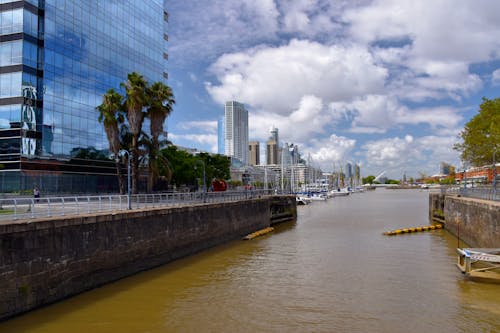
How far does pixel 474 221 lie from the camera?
3353cm

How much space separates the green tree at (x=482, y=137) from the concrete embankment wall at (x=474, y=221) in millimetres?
11157

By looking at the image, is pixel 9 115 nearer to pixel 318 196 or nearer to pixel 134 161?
pixel 134 161

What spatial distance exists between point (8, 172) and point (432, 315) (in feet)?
148

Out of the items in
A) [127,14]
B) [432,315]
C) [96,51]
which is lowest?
[432,315]

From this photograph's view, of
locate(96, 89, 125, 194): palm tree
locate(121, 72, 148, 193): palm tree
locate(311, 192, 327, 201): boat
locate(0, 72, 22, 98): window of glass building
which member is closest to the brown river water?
locate(121, 72, 148, 193): palm tree

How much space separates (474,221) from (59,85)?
46667 millimetres

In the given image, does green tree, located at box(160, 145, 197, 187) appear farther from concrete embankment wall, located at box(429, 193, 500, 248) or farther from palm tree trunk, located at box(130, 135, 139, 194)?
concrete embankment wall, located at box(429, 193, 500, 248)

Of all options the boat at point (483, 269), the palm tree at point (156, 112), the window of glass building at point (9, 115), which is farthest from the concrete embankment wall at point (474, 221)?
the window of glass building at point (9, 115)

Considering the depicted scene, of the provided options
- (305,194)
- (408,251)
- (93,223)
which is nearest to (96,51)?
(93,223)

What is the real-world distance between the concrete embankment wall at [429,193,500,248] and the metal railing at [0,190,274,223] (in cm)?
2162

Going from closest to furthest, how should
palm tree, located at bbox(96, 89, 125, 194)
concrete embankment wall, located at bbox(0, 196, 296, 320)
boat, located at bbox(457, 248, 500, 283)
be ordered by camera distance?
concrete embankment wall, located at bbox(0, 196, 296, 320) < boat, located at bbox(457, 248, 500, 283) < palm tree, located at bbox(96, 89, 125, 194)

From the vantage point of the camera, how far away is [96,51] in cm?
5578

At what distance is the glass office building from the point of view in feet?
152

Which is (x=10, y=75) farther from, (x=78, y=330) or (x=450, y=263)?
(x=450, y=263)
